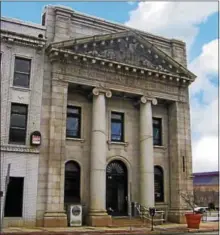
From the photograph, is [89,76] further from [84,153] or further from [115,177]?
[115,177]

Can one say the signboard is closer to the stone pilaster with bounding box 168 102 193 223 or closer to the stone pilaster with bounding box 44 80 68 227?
the stone pilaster with bounding box 44 80 68 227

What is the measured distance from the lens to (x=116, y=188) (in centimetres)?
2577

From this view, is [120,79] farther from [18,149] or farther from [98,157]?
[18,149]

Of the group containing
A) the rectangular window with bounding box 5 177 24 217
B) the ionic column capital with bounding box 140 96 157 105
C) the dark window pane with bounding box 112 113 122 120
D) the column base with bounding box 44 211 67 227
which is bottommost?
the column base with bounding box 44 211 67 227

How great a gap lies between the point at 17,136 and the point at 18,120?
0.99 meters

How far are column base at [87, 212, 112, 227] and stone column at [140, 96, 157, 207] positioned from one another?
334 centimetres

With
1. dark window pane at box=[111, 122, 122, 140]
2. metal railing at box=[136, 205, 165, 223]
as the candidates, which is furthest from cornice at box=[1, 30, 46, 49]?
metal railing at box=[136, 205, 165, 223]

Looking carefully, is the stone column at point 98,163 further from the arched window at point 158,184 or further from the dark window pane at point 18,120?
the arched window at point 158,184

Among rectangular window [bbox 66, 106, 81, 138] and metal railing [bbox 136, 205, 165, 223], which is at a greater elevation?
rectangular window [bbox 66, 106, 81, 138]

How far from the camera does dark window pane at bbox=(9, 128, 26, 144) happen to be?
2200 centimetres

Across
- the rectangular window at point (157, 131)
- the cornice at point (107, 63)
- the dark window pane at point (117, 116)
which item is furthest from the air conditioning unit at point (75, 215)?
the cornice at point (107, 63)

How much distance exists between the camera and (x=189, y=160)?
90.4 ft

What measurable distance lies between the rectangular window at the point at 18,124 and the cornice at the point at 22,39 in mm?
3917

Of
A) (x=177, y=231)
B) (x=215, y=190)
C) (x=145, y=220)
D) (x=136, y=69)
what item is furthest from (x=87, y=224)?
(x=215, y=190)
